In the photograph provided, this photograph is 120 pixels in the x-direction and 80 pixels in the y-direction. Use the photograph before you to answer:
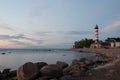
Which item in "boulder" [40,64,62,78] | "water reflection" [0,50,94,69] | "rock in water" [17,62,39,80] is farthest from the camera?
"water reflection" [0,50,94,69]

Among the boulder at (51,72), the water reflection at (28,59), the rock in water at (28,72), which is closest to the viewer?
the rock in water at (28,72)

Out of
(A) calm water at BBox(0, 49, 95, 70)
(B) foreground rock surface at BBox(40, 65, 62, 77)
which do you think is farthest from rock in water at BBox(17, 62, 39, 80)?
(A) calm water at BBox(0, 49, 95, 70)

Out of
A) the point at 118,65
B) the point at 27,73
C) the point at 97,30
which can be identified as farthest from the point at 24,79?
the point at 97,30

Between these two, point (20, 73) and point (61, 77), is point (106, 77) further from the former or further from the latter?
point (20, 73)

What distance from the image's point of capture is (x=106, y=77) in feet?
51.6

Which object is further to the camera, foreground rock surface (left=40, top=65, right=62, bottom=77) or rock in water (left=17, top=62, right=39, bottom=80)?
foreground rock surface (left=40, top=65, right=62, bottom=77)

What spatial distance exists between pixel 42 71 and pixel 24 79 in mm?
1505

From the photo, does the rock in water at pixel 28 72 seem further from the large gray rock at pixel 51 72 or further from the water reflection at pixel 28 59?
the water reflection at pixel 28 59

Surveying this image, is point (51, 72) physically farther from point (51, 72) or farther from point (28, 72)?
point (28, 72)

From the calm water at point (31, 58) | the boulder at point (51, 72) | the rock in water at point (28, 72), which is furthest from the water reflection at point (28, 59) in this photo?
the rock in water at point (28, 72)

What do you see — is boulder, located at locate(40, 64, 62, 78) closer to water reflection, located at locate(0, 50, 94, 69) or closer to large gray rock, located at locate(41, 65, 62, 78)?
large gray rock, located at locate(41, 65, 62, 78)

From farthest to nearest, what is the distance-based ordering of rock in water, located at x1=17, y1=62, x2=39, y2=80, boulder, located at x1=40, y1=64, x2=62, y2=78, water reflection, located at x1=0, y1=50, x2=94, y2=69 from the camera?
water reflection, located at x1=0, y1=50, x2=94, y2=69 < boulder, located at x1=40, y1=64, x2=62, y2=78 < rock in water, located at x1=17, y1=62, x2=39, y2=80

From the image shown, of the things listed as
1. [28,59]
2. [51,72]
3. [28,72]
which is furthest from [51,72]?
[28,59]

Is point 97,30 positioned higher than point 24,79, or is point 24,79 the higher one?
point 97,30
